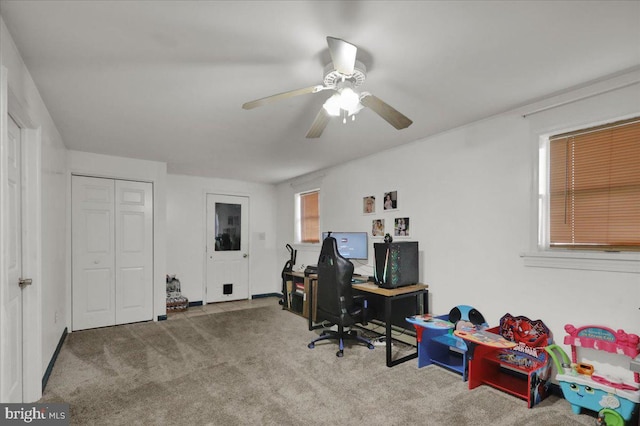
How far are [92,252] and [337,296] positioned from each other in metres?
3.34

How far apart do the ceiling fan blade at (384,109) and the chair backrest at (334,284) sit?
153 cm

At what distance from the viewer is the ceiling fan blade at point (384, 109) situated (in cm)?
197

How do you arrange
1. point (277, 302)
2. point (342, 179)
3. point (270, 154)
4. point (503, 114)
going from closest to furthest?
point (503, 114), point (270, 154), point (342, 179), point (277, 302)

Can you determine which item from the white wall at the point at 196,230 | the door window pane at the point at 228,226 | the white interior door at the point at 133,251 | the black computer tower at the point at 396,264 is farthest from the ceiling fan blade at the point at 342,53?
the door window pane at the point at 228,226

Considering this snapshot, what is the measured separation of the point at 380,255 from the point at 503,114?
1723 mm

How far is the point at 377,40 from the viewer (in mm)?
1772

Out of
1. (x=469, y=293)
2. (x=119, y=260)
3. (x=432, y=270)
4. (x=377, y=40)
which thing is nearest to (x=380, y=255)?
(x=432, y=270)

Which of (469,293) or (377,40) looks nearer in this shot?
(377,40)

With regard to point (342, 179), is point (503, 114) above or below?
above

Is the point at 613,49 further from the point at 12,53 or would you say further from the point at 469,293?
the point at 12,53

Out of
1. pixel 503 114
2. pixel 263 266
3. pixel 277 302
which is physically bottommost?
pixel 277 302

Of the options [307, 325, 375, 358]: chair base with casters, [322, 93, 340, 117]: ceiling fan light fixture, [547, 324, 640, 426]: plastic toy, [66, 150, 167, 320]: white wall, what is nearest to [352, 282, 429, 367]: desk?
[307, 325, 375, 358]: chair base with casters

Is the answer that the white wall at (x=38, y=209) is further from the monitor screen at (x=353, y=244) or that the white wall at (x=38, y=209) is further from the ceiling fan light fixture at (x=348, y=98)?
the monitor screen at (x=353, y=244)

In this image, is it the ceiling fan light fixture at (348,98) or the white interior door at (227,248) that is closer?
the ceiling fan light fixture at (348,98)
